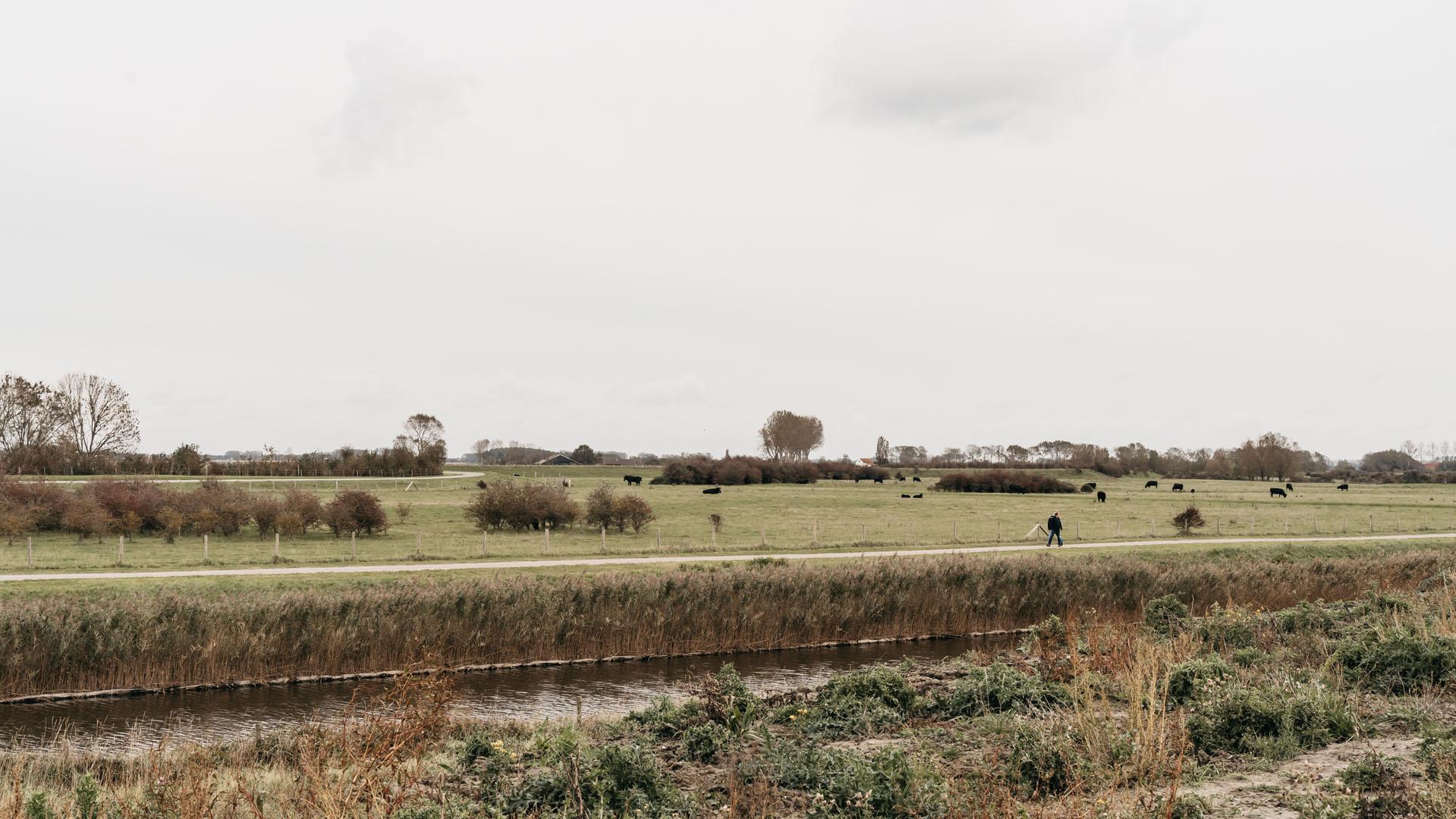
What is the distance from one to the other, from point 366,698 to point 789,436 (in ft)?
491

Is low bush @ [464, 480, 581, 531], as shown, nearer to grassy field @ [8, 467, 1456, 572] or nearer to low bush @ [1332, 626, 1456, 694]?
grassy field @ [8, 467, 1456, 572]

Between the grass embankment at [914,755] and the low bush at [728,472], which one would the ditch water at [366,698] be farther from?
the low bush at [728,472]

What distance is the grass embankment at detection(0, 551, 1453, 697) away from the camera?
21047 millimetres

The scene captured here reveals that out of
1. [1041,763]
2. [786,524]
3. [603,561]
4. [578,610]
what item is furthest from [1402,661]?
[786,524]

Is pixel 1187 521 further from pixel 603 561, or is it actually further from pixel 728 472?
pixel 728 472

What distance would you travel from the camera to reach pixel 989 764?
955 centimetres

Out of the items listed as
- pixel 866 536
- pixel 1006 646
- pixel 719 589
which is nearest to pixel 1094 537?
pixel 866 536

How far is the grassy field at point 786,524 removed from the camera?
39.5 metres

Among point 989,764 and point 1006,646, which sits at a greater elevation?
point 989,764

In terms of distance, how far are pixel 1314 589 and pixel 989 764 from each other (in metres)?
28.0

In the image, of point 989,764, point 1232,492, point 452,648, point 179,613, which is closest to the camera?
point 989,764

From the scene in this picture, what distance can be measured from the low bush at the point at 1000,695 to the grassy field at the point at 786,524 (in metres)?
27.8

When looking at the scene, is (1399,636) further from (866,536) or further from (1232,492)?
(1232,492)

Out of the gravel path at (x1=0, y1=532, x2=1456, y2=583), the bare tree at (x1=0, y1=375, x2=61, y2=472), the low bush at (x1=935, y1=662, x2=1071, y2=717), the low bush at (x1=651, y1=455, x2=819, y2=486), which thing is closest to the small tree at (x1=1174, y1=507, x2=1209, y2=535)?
the gravel path at (x1=0, y1=532, x2=1456, y2=583)
